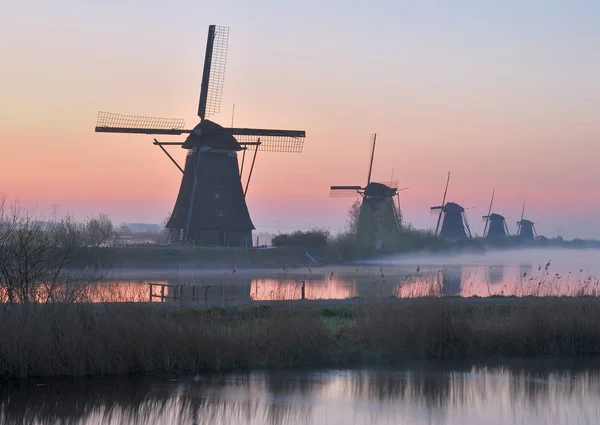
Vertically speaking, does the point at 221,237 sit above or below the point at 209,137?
below

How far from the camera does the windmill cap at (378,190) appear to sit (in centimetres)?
7344

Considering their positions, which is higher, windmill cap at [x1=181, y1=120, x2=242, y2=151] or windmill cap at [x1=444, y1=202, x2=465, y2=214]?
windmill cap at [x1=444, y1=202, x2=465, y2=214]

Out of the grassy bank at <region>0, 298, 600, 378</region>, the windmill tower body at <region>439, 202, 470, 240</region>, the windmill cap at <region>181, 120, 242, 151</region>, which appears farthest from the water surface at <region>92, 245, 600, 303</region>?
the windmill tower body at <region>439, 202, 470, 240</region>

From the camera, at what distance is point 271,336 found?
55.9 ft

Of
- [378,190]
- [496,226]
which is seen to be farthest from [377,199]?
[496,226]

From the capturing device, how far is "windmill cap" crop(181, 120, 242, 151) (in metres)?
48.2

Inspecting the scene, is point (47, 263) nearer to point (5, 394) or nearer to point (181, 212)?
point (5, 394)

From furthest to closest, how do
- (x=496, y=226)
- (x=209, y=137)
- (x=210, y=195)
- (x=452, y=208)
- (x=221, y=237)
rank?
(x=496, y=226) < (x=452, y=208) < (x=221, y=237) < (x=210, y=195) < (x=209, y=137)

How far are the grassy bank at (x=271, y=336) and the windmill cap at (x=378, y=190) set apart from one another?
172 ft

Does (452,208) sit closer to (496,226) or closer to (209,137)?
(496,226)

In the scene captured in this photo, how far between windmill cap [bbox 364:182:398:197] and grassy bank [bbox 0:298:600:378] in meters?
52.3

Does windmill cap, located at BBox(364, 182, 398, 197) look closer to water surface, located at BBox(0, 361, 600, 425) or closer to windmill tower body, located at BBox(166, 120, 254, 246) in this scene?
windmill tower body, located at BBox(166, 120, 254, 246)

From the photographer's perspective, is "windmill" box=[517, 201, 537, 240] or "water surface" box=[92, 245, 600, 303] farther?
"windmill" box=[517, 201, 537, 240]

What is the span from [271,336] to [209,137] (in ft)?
106
